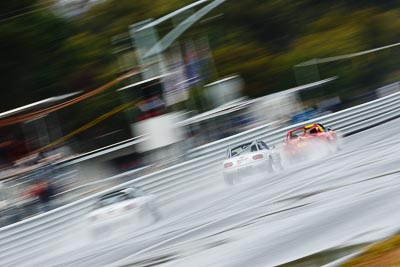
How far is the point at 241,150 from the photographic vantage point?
65.6 feet

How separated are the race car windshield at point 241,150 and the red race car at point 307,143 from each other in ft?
6.49

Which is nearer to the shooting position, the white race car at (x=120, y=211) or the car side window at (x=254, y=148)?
the white race car at (x=120, y=211)

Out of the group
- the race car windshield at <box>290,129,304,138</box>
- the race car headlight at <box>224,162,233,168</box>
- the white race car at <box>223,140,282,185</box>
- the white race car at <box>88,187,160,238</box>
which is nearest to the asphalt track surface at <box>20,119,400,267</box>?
the white race car at <box>88,187,160,238</box>

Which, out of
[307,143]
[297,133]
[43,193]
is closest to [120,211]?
[43,193]

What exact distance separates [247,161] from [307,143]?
8.48 ft

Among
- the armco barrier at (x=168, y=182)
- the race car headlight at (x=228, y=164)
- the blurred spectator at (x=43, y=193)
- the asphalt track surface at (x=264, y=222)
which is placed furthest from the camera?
the race car headlight at (x=228, y=164)

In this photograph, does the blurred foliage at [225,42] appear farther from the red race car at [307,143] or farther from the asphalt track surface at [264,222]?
the asphalt track surface at [264,222]

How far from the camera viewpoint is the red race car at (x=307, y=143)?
21.4m

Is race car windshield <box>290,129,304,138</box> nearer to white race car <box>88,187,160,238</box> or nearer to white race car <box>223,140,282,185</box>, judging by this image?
white race car <box>223,140,282,185</box>

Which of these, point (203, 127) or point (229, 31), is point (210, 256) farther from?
point (229, 31)

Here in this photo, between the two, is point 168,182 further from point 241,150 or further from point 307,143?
point 307,143

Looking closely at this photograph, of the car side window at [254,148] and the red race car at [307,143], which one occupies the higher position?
the red race car at [307,143]

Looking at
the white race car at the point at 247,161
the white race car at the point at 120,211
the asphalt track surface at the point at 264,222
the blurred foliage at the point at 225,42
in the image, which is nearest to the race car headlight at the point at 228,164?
the white race car at the point at 247,161

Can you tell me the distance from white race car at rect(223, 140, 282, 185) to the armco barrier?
367 millimetres
